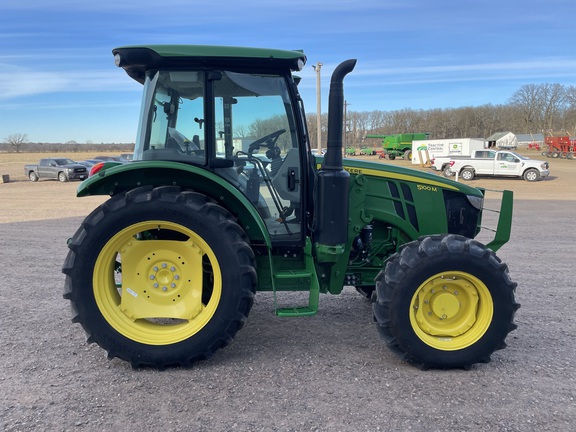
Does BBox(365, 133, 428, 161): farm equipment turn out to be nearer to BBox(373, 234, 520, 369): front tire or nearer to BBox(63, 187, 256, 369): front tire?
BBox(373, 234, 520, 369): front tire

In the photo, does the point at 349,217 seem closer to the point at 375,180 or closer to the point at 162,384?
the point at 375,180

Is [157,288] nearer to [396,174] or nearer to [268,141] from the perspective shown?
→ [268,141]

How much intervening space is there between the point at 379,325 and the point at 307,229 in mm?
962

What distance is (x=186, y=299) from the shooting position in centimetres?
375

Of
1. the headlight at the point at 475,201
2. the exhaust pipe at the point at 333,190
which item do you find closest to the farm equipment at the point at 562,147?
the headlight at the point at 475,201

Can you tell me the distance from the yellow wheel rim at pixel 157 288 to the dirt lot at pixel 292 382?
0.33m

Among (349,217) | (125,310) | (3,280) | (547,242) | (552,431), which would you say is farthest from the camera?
(547,242)

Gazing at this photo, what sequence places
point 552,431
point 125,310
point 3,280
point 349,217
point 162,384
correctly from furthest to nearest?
point 3,280
point 349,217
point 125,310
point 162,384
point 552,431

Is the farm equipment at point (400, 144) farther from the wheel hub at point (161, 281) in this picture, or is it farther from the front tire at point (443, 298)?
the wheel hub at point (161, 281)

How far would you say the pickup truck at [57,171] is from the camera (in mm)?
29031

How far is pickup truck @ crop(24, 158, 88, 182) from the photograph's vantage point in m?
29.0

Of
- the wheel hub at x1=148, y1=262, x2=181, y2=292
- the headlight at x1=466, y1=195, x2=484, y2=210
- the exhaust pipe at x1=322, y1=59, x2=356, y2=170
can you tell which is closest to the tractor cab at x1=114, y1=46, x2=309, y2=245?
the exhaust pipe at x1=322, y1=59, x2=356, y2=170

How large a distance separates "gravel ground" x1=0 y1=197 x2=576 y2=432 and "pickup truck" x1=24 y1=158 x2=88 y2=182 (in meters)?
26.4

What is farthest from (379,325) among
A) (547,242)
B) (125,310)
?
(547,242)
